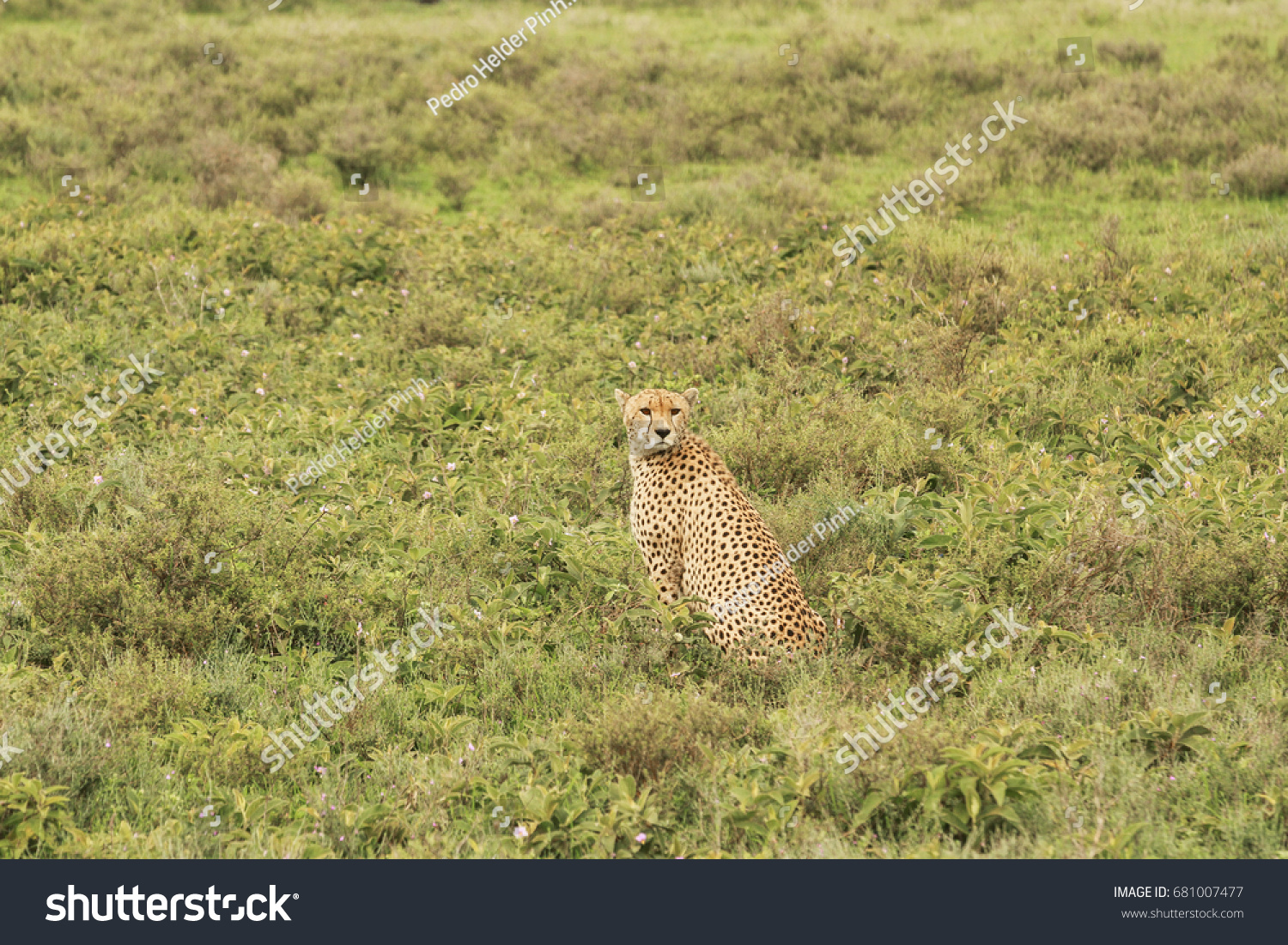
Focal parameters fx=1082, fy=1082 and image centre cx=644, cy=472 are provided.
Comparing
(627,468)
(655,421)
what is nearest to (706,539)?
(655,421)

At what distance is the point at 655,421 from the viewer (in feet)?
17.5

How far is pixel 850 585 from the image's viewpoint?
4.84m

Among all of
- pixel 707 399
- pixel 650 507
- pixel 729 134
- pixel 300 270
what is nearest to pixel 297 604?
pixel 650 507

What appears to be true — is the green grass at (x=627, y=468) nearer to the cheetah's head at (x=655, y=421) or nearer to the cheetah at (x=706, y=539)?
the cheetah at (x=706, y=539)

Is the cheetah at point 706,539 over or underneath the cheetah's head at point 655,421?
underneath

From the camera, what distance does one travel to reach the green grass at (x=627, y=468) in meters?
3.67

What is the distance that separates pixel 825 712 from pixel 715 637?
76 cm

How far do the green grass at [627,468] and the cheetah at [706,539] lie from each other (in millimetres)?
173

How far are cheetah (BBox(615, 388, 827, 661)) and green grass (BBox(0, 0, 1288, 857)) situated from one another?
0.17 metres

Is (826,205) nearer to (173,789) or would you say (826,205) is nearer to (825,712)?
(825,712)

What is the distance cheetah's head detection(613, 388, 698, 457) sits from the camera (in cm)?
532

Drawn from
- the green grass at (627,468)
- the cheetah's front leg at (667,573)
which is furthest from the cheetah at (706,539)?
the green grass at (627,468)

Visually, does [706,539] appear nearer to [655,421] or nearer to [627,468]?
[655,421]

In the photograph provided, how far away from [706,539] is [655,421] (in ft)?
2.47
